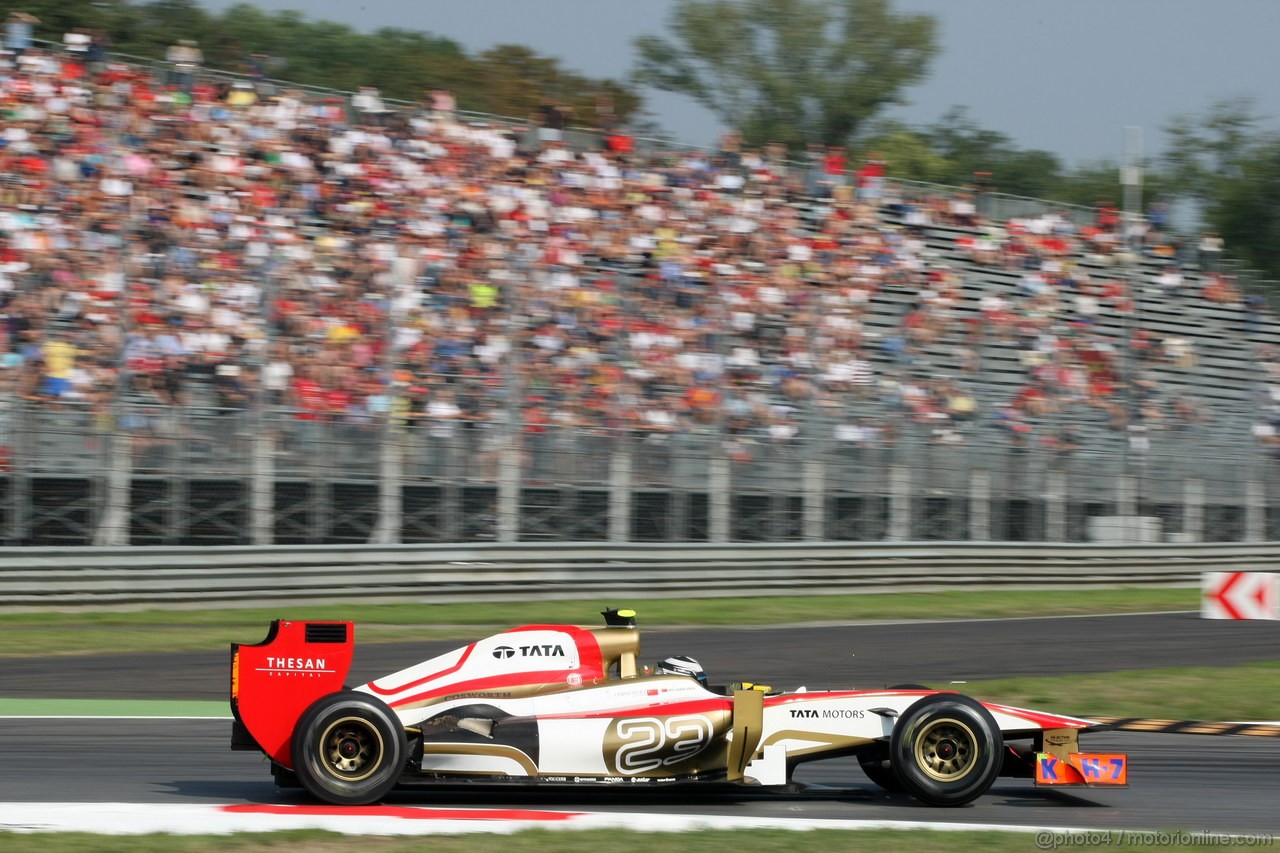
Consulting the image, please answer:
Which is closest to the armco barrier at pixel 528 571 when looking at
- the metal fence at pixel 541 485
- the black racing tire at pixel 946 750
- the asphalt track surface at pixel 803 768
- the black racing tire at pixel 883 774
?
the metal fence at pixel 541 485

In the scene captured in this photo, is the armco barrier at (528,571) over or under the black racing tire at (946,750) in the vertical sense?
over

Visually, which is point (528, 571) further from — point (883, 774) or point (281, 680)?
point (281, 680)

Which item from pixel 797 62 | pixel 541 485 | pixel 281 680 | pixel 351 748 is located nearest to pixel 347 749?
pixel 351 748

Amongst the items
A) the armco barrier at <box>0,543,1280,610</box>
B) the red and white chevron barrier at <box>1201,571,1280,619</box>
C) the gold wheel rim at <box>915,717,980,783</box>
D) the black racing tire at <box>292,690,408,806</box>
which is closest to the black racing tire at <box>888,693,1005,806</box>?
the gold wheel rim at <box>915,717,980,783</box>

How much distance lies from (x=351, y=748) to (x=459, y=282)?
10.7 meters

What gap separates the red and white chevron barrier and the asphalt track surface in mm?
416

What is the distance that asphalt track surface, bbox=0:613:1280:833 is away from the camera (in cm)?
702

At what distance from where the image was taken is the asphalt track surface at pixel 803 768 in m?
7.02

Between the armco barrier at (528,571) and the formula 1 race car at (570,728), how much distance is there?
7586mm

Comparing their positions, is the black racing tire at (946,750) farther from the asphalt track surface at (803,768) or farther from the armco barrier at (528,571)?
the armco barrier at (528,571)

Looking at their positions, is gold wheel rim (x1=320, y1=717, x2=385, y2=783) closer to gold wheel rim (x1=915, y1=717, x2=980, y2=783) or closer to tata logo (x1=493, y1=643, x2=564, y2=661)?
tata logo (x1=493, y1=643, x2=564, y2=661)

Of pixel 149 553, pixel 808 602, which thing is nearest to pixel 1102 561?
pixel 808 602

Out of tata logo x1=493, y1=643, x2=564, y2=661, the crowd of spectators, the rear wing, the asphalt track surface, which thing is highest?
the crowd of spectators

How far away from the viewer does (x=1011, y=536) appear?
62.4ft
